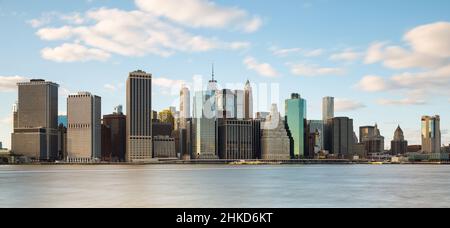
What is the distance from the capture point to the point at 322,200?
58844 millimetres
